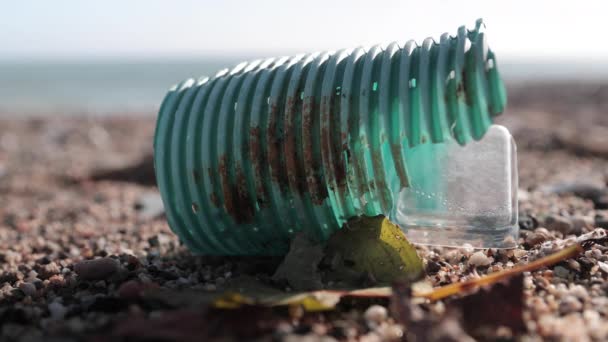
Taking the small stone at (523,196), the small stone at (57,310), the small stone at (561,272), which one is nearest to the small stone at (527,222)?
the small stone at (523,196)

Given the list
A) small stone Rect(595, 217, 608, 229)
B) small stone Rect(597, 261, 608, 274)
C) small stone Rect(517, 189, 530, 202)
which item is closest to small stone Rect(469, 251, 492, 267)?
small stone Rect(597, 261, 608, 274)

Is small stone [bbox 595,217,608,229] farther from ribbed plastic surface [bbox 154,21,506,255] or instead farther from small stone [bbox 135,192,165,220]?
small stone [bbox 135,192,165,220]

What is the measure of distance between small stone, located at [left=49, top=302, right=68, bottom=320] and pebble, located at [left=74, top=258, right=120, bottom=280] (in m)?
0.36

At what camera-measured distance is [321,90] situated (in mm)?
2193

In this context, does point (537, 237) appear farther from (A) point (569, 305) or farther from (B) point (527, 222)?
(A) point (569, 305)

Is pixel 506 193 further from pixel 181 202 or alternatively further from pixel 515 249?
pixel 181 202

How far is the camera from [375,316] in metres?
1.78

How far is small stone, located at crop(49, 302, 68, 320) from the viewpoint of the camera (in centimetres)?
185

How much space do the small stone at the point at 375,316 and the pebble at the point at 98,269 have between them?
0.97 meters

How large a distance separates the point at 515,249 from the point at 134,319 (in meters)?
1.47

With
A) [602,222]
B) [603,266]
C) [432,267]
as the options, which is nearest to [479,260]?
[432,267]

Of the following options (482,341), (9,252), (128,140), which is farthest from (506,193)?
(128,140)

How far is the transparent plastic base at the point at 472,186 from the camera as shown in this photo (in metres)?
2.41

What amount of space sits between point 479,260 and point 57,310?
1.39 meters
